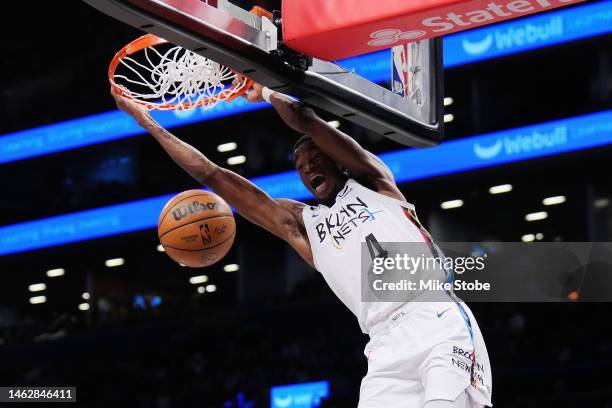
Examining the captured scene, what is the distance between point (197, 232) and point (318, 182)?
75 centimetres

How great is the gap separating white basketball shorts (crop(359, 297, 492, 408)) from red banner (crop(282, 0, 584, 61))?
1116mm

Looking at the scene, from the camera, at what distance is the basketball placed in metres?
5.16

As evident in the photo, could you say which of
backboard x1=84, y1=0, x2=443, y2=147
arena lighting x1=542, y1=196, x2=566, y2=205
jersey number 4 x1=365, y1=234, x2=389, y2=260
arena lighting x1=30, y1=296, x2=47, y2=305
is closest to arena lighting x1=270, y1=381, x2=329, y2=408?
arena lighting x1=542, y1=196, x2=566, y2=205

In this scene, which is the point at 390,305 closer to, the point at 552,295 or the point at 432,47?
the point at 432,47

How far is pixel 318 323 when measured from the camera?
15859mm

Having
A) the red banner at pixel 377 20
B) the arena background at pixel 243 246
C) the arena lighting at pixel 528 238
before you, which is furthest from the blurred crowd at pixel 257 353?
the red banner at pixel 377 20

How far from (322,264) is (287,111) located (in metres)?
0.74

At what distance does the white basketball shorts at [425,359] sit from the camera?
13.5ft

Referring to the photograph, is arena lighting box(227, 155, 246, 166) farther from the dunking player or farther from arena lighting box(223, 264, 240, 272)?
the dunking player

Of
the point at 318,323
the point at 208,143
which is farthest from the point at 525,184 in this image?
the point at 208,143

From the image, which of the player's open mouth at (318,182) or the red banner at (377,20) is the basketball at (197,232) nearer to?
the player's open mouth at (318,182)

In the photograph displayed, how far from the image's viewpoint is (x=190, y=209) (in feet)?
17.2

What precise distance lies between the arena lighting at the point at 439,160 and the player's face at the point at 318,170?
336 inches

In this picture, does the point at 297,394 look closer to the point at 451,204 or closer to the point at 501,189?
the point at 501,189
